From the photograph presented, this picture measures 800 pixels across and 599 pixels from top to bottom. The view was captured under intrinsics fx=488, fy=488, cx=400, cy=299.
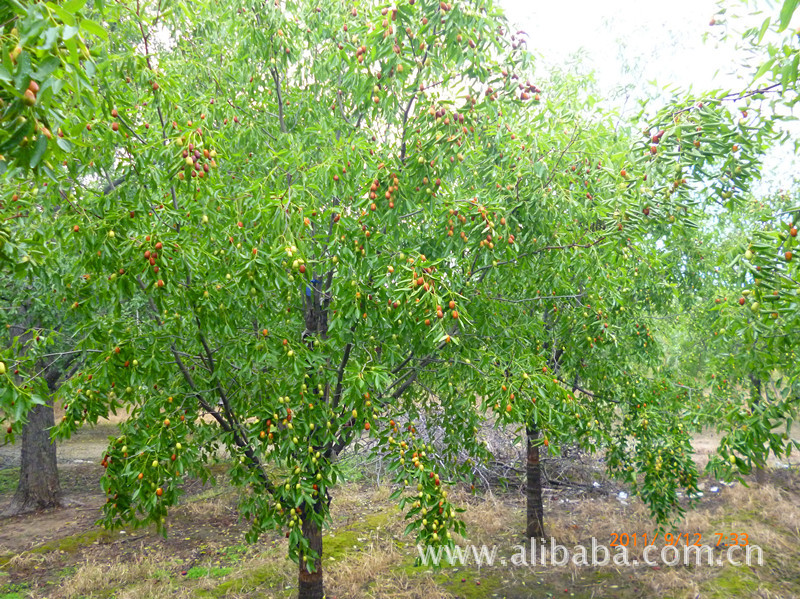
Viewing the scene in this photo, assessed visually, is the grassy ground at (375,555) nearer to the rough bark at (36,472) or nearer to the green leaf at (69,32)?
the rough bark at (36,472)

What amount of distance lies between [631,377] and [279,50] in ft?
19.2

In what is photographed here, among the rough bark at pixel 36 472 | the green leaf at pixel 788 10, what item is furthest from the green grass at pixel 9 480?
the green leaf at pixel 788 10

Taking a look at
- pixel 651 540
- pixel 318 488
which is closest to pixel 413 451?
pixel 318 488

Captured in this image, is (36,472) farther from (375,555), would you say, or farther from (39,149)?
(39,149)

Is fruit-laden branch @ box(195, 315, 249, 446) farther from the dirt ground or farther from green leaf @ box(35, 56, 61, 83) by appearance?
the dirt ground

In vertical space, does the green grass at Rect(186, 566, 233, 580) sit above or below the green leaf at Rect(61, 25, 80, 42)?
below

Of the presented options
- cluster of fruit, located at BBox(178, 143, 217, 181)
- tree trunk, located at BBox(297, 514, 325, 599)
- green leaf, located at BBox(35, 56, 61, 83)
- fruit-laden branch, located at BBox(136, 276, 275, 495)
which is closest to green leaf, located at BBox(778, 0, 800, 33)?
green leaf, located at BBox(35, 56, 61, 83)

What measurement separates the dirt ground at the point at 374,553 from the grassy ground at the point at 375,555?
21 millimetres

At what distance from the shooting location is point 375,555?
291 inches

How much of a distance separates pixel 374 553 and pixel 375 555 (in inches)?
3.5
